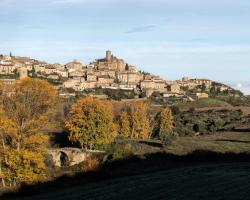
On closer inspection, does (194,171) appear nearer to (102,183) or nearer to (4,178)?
(102,183)

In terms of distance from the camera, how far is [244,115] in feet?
348

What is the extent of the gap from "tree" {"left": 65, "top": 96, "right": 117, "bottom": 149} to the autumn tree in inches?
476

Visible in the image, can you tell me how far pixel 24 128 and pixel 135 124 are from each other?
41.3 meters

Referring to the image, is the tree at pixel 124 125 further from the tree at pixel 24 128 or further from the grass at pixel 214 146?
the tree at pixel 24 128

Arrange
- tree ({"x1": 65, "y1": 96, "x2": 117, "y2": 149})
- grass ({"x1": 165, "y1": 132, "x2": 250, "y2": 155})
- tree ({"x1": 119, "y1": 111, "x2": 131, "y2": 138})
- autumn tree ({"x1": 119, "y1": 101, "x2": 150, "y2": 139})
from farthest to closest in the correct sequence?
autumn tree ({"x1": 119, "y1": 101, "x2": 150, "y2": 139}) → tree ({"x1": 119, "y1": 111, "x2": 131, "y2": 138}) → tree ({"x1": 65, "y1": 96, "x2": 117, "y2": 149}) → grass ({"x1": 165, "y1": 132, "x2": 250, "y2": 155})

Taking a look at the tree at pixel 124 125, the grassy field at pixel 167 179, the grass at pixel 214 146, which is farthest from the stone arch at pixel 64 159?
the tree at pixel 124 125

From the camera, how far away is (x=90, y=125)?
6325cm

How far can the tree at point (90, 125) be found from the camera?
62344 millimetres

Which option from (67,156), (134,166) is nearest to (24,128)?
(134,166)

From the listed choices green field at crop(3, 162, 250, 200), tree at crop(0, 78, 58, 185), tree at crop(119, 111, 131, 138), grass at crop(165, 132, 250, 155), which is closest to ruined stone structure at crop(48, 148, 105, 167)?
grass at crop(165, 132, 250, 155)

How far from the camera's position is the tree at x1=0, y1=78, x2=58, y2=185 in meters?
36.8

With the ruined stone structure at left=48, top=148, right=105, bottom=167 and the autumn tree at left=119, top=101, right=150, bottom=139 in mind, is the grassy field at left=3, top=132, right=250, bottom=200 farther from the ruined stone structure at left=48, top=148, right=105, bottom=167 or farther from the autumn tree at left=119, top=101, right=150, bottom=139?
the autumn tree at left=119, top=101, right=150, bottom=139

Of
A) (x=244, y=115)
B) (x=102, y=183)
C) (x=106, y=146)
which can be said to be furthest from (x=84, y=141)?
(x=244, y=115)

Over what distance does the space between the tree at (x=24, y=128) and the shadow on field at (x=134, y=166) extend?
1308mm
